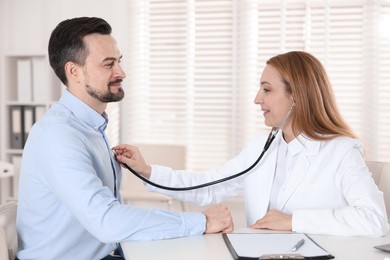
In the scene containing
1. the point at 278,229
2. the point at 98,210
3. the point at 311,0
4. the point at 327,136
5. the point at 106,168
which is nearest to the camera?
the point at 98,210

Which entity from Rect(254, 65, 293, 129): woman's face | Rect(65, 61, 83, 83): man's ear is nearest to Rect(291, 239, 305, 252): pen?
Rect(254, 65, 293, 129): woman's face

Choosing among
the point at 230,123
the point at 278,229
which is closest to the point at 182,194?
the point at 278,229

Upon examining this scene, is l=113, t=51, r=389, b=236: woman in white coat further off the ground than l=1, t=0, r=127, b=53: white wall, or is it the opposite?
l=1, t=0, r=127, b=53: white wall

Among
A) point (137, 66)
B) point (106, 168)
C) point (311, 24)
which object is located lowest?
point (106, 168)

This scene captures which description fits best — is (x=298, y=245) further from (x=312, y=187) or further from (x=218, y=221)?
(x=312, y=187)

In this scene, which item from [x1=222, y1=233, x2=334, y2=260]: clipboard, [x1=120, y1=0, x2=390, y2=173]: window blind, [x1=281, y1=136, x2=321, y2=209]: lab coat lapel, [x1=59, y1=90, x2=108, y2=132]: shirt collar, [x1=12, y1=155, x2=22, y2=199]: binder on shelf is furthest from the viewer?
[x1=12, y1=155, x2=22, y2=199]: binder on shelf

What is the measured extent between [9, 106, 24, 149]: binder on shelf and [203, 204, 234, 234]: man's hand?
9.70 ft

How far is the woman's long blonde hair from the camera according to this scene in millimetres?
2041

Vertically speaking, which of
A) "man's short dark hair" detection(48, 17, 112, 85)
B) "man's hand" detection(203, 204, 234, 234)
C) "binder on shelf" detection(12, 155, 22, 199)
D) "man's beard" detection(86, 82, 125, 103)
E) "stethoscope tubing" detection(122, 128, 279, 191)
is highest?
"man's short dark hair" detection(48, 17, 112, 85)

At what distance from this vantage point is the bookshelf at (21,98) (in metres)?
4.26

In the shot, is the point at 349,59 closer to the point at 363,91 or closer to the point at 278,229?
the point at 363,91

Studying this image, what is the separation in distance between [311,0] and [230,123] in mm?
1074

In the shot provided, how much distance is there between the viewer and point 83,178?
156 cm

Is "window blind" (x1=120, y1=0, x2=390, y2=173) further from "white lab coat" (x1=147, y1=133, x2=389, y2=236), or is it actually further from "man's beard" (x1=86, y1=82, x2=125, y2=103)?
"man's beard" (x1=86, y1=82, x2=125, y2=103)
